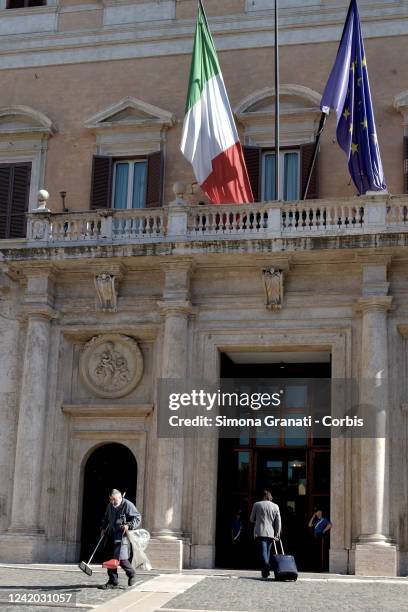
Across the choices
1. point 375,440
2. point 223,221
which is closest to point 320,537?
point 375,440

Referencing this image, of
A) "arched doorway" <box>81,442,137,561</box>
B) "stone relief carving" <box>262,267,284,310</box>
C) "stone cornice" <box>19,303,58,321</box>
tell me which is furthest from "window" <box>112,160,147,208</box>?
Answer: "arched doorway" <box>81,442,137,561</box>

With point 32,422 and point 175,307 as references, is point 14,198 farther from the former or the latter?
point 32,422

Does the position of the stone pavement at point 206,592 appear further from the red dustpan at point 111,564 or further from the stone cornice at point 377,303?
the stone cornice at point 377,303

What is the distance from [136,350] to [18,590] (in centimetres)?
753

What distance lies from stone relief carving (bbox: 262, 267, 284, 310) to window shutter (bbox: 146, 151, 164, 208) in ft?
11.1

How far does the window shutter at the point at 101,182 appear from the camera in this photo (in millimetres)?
21656

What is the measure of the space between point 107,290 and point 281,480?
545 centimetres

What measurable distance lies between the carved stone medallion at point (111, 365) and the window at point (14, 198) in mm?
3462

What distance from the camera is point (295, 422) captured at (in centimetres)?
2081

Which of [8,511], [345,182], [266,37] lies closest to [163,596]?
[8,511]

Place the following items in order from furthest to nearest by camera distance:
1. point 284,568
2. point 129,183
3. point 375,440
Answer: point 129,183, point 375,440, point 284,568

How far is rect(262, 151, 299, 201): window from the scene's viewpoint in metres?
21.3

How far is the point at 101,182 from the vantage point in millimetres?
21781

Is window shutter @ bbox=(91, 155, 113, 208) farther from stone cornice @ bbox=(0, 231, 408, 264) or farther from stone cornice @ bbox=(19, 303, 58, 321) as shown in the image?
stone cornice @ bbox=(19, 303, 58, 321)
